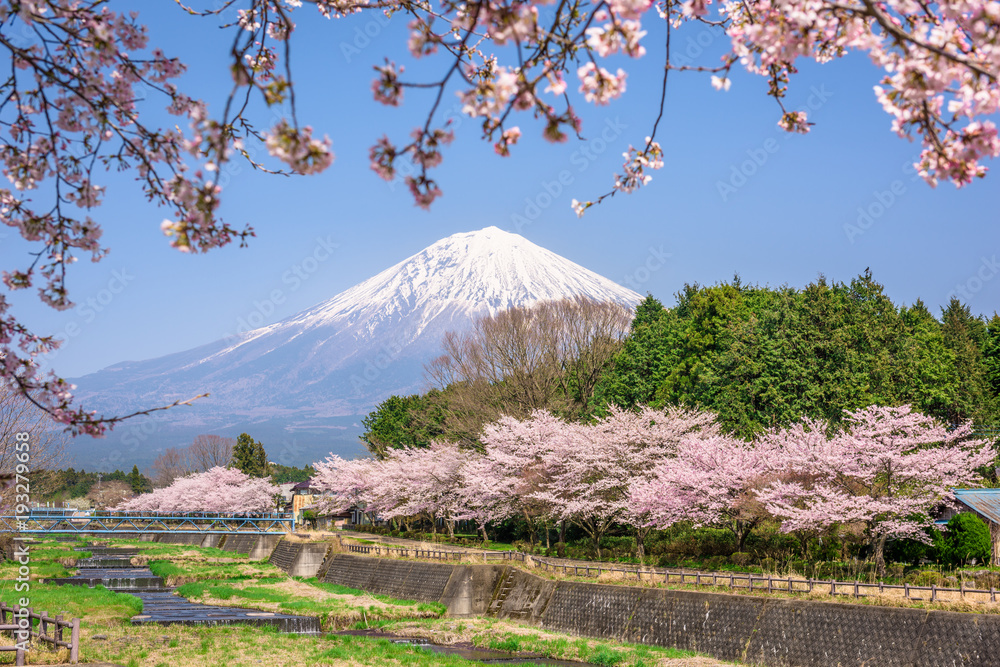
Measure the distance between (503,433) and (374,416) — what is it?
3727 cm

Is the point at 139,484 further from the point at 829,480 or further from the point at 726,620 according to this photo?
the point at 726,620

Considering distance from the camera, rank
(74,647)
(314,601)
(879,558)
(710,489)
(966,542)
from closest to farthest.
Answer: (74,647) < (879,558) < (966,542) < (710,489) < (314,601)

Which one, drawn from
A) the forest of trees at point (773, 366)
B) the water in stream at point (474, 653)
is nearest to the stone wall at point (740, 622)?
the water in stream at point (474, 653)

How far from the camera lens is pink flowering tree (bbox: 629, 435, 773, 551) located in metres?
28.3

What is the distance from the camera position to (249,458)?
314ft

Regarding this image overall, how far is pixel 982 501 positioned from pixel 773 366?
1346cm

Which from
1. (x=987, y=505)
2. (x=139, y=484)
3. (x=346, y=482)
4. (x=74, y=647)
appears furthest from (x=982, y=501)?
(x=139, y=484)

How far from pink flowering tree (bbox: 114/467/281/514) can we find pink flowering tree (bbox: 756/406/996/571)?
61.0 m

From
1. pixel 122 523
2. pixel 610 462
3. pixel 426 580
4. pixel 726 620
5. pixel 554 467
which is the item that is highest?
pixel 610 462

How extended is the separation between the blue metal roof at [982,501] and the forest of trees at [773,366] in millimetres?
8632

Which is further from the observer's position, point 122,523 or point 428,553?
point 122,523

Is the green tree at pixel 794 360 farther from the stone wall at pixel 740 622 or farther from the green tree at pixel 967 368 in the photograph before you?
the stone wall at pixel 740 622

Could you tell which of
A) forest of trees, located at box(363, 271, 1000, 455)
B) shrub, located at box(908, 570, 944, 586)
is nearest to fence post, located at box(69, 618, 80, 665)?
shrub, located at box(908, 570, 944, 586)

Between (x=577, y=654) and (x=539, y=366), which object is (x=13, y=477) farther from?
(x=539, y=366)
